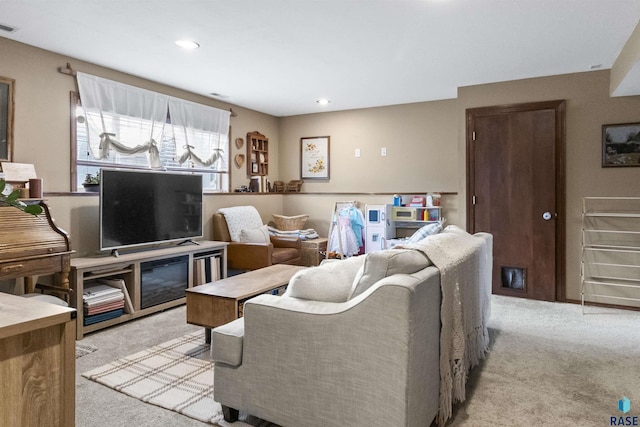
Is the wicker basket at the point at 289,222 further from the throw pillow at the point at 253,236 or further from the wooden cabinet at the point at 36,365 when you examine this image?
the wooden cabinet at the point at 36,365

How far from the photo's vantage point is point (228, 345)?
77.4 inches

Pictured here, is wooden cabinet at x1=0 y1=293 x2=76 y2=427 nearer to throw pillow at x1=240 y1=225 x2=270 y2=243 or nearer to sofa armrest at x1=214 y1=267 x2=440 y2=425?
sofa armrest at x1=214 y1=267 x2=440 y2=425

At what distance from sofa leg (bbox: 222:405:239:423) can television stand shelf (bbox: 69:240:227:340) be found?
1829 mm

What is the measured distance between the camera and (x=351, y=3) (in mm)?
2668

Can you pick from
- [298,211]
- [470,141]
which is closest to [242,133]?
[298,211]

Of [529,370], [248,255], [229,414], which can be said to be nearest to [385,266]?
[229,414]

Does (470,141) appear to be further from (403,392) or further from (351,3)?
(403,392)

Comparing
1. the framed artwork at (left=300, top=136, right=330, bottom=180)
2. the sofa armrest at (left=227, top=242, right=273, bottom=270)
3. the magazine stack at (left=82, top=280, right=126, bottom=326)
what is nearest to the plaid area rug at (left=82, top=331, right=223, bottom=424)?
the magazine stack at (left=82, top=280, right=126, bottom=326)

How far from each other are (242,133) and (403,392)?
4923 mm

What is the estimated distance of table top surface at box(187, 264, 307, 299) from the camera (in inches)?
114

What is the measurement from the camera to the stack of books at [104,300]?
10.8 ft

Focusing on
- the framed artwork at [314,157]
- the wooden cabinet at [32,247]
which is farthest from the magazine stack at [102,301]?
the framed artwork at [314,157]

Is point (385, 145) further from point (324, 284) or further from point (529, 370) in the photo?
point (324, 284)

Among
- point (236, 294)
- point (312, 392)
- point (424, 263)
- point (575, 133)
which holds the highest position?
point (575, 133)
